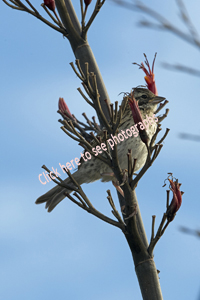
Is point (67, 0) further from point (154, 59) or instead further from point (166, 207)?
point (166, 207)

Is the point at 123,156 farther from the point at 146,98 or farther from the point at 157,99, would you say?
the point at 146,98

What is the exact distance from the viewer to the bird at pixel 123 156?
5.39m

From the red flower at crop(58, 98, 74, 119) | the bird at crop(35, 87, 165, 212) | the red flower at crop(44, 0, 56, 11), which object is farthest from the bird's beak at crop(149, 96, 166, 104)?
the red flower at crop(44, 0, 56, 11)

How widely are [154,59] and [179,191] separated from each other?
1.93m

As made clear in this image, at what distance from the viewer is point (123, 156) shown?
5.41m

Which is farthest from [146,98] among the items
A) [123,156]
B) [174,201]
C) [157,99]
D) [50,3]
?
[174,201]

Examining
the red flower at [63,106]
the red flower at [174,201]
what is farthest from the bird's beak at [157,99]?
the red flower at [174,201]

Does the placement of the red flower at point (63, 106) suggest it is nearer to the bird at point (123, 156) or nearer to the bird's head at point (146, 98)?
the bird at point (123, 156)

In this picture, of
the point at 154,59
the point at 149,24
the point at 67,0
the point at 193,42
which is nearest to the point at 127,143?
the point at 154,59

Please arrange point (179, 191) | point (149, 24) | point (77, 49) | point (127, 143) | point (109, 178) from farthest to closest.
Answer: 1. point (109, 178)
2. point (127, 143)
3. point (77, 49)
4. point (179, 191)
5. point (149, 24)

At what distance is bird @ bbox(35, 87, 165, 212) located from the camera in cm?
539

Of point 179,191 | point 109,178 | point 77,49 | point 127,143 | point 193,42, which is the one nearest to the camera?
point 193,42

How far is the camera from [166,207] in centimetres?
374

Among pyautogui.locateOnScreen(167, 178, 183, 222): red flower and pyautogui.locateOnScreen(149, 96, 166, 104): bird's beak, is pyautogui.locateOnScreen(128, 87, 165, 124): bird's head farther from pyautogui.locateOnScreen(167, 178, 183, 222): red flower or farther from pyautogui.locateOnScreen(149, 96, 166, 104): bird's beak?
pyautogui.locateOnScreen(167, 178, 183, 222): red flower
